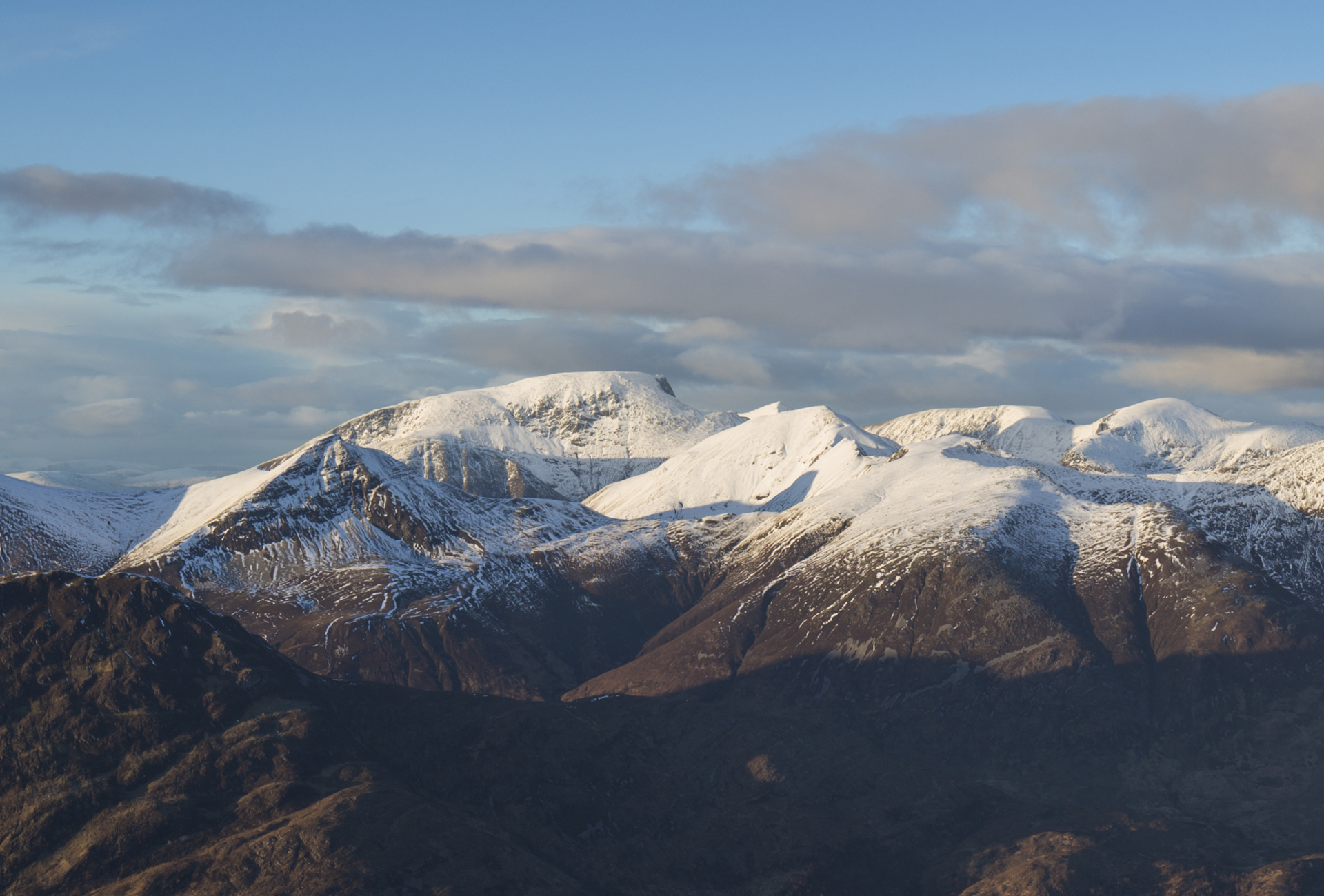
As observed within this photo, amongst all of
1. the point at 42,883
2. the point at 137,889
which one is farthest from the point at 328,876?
the point at 42,883

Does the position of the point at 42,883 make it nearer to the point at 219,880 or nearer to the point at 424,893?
the point at 219,880

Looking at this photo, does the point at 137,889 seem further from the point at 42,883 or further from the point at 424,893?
the point at 424,893

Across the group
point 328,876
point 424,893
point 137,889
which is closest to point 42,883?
point 137,889

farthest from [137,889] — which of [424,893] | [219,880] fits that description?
[424,893]

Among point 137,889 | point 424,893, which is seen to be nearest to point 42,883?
point 137,889

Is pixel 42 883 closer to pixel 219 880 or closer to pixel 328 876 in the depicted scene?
pixel 219 880
